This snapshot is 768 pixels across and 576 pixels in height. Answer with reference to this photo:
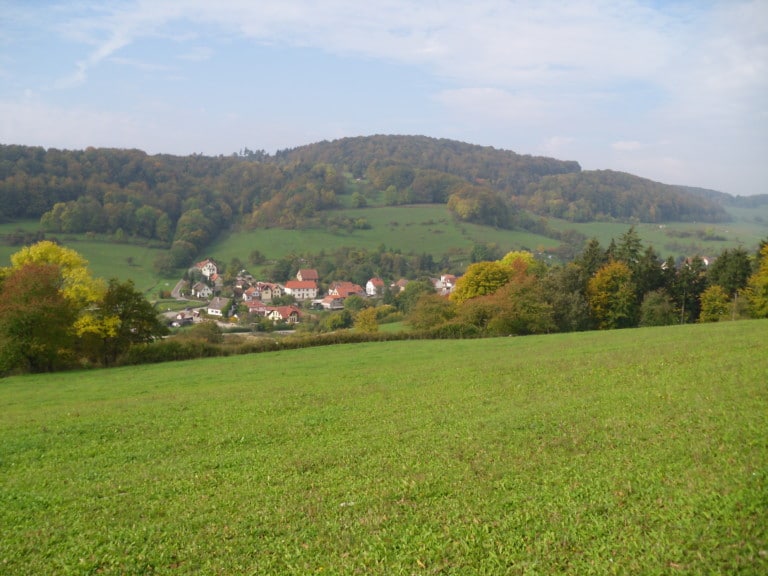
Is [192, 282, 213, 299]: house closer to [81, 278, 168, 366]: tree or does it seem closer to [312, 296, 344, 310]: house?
[312, 296, 344, 310]: house

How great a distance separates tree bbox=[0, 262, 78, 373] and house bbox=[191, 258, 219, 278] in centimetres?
6698

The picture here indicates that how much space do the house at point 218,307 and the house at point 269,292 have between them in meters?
9.17

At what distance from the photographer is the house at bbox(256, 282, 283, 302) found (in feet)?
323

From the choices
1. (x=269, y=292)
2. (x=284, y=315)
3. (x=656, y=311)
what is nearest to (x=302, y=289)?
(x=269, y=292)

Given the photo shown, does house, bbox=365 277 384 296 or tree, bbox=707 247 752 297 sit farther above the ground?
tree, bbox=707 247 752 297

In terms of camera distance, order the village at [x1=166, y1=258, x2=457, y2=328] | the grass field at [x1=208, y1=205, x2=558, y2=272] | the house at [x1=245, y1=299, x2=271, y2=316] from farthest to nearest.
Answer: the grass field at [x1=208, y1=205, x2=558, y2=272]
the house at [x1=245, y1=299, x2=271, y2=316]
the village at [x1=166, y1=258, x2=457, y2=328]

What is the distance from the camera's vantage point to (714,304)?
5178cm

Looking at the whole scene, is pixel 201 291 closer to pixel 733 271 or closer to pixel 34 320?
pixel 34 320

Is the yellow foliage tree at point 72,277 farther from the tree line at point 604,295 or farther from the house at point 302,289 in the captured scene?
the house at point 302,289

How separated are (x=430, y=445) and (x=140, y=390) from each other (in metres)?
17.5

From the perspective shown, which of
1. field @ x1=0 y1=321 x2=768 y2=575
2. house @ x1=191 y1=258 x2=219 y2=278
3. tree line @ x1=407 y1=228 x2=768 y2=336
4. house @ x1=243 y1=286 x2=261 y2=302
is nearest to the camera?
field @ x1=0 y1=321 x2=768 y2=575

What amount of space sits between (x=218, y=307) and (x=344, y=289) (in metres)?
25.5

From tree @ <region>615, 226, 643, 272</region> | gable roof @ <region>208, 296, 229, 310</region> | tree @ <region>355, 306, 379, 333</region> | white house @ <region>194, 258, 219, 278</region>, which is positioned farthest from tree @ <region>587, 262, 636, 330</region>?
white house @ <region>194, 258, 219, 278</region>

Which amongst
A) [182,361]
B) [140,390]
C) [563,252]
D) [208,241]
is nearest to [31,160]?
[208,241]
